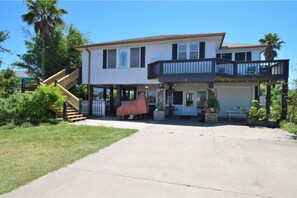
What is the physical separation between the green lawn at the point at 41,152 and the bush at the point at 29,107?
13.2 feet

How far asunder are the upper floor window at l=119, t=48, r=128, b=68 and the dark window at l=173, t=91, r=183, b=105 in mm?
5236

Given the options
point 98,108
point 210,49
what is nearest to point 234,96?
point 210,49

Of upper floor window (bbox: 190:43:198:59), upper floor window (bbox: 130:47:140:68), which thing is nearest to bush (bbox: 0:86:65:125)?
upper floor window (bbox: 130:47:140:68)

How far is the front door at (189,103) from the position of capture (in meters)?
17.2

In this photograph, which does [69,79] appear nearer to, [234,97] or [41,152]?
[41,152]

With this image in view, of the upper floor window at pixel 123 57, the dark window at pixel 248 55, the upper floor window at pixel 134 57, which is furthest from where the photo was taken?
the dark window at pixel 248 55

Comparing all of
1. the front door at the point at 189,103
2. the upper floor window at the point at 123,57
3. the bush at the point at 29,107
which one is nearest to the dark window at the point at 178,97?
the front door at the point at 189,103

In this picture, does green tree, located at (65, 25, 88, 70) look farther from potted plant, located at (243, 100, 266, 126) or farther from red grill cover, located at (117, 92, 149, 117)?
potted plant, located at (243, 100, 266, 126)

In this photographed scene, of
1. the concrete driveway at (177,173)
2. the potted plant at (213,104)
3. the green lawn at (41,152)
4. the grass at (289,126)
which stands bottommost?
the concrete driveway at (177,173)

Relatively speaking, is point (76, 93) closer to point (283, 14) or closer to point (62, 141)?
point (62, 141)

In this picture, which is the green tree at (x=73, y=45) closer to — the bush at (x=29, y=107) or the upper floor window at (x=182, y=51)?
the bush at (x=29, y=107)

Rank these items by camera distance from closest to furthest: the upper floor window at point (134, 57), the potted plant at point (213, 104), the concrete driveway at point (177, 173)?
the concrete driveway at point (177, 173), the potted plant at point (213, 104), the upper floor window at point (134, 57)

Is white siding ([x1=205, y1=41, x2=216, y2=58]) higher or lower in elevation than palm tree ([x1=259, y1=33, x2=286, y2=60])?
lower

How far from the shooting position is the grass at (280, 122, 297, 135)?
1015 centimetres
